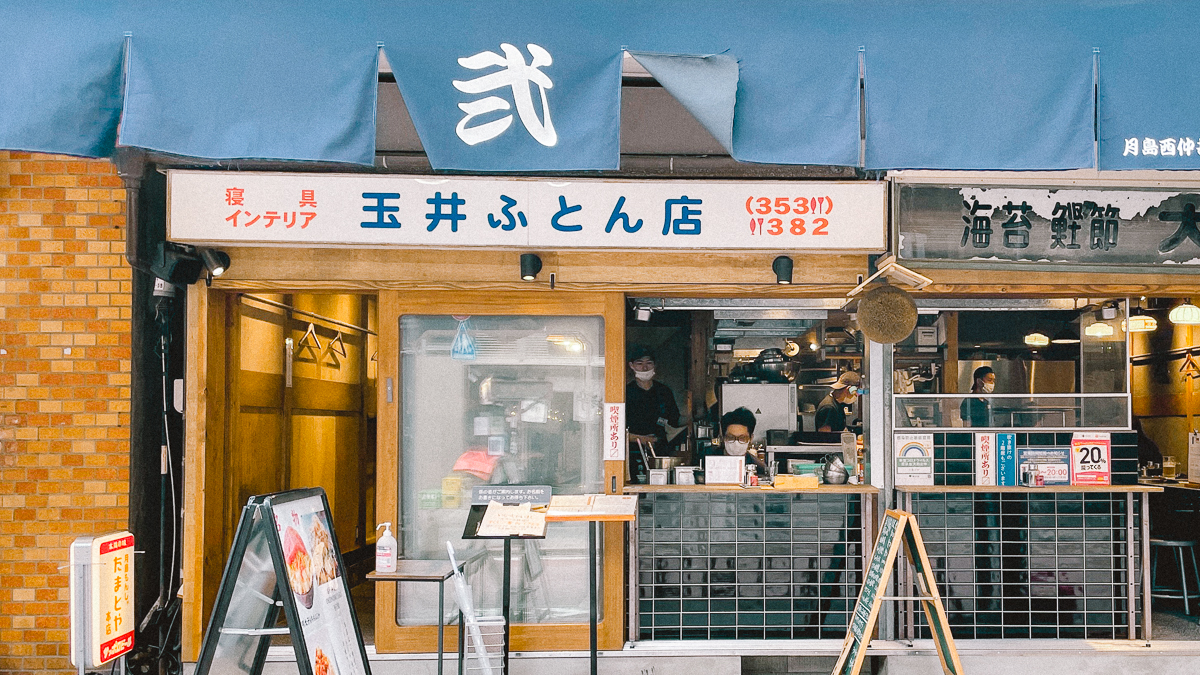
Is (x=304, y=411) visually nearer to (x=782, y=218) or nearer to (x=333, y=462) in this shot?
(x=333, y=462)

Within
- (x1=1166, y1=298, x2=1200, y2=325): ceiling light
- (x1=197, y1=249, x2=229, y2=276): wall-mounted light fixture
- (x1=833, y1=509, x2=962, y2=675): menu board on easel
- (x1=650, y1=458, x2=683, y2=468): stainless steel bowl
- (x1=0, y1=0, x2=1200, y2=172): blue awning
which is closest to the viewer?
(x1=0, y1=0, x2=1200, y2=172): blue awning

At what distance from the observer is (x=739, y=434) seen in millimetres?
7844

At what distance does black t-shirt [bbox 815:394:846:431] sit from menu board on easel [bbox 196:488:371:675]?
625 centimetres

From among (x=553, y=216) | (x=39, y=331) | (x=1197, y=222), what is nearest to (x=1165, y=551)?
(x=1197, y=222)

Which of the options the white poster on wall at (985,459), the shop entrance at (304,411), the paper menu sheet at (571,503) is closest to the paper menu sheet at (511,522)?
the paper menu sheet at (571,503)

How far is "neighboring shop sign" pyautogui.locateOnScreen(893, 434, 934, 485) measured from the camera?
697 cm

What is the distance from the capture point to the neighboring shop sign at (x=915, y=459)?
697 centimetres

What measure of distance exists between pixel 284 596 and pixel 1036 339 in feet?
27.5

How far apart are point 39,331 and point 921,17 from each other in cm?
556

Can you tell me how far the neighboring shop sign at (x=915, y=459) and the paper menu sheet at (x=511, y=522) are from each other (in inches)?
106

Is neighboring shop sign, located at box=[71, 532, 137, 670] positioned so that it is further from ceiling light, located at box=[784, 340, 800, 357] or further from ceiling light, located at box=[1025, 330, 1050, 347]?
ceiling light, located at box=[1025, 330, 1050, 347]

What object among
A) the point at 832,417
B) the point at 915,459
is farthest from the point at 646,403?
the point at 915,459

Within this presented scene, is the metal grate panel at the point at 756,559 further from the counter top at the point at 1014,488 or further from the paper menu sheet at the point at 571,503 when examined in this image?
the paper menu sheet at the point at 571,503

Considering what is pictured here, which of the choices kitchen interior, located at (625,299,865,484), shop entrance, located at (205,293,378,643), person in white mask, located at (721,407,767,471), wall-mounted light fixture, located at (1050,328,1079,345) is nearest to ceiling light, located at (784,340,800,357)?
kitchen interior, located at (625,299,865,484)
